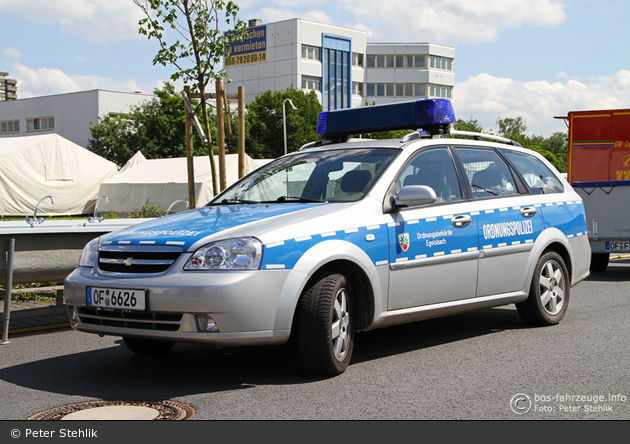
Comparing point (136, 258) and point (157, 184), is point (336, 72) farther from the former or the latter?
point (136, 258)

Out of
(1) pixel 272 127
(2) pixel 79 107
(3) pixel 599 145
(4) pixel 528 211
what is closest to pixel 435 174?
(4) pixel 528 211

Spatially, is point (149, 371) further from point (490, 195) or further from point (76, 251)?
point (490, 195)

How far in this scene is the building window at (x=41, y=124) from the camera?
6978 centimetres

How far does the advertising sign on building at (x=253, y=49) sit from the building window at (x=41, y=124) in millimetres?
23887

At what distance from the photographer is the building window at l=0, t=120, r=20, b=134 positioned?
73.8m

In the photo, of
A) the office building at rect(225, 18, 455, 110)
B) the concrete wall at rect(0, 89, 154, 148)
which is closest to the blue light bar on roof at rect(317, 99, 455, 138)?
the concrete wall at rect(0, 89, 154, 148)

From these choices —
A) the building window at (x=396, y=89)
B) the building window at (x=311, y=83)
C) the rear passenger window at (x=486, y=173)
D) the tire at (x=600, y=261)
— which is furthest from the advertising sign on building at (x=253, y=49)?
the rear passenger window at (x=486, y=173)

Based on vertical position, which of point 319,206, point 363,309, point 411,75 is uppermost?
point 411,75

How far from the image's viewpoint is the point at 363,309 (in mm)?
5070

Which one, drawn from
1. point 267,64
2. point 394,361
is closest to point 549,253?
point 394,361

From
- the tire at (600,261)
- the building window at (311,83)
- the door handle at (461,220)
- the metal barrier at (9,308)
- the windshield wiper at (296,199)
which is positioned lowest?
the tire at (600,261)

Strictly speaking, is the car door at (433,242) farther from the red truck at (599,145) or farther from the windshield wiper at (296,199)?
the red truck at (599,145)
